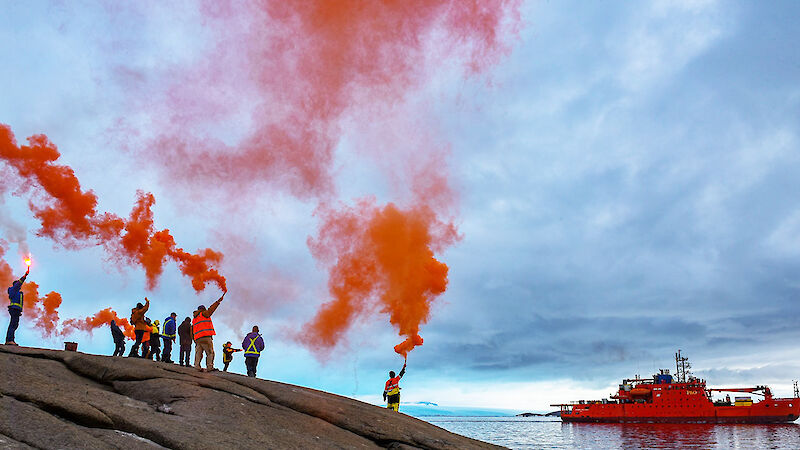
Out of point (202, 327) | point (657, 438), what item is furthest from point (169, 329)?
point (657, 438)

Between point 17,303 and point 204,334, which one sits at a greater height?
point 17,303

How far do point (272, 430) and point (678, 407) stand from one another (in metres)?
130

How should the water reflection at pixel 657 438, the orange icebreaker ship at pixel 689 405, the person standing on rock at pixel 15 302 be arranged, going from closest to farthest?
the person standing on rock at pixel 15 302 < the water reflection at pixel 657 438 < the orange icebreaker ship at pixel 689 405

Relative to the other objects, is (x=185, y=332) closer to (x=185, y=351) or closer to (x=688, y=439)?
(x=185, y=351)

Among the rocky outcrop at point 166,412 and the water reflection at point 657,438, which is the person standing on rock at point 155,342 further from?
the water reflection at point 657,438

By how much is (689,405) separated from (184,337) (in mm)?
127188

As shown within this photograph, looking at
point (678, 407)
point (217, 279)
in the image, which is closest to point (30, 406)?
point (217, 279)

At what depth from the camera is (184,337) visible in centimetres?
2256

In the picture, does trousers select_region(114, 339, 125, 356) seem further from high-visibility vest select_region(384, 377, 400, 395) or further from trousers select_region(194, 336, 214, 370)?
high-visibility vest select_region(384, 377, 400, 395)

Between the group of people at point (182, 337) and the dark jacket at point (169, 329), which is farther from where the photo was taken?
the dark jacket at point (169, 329)

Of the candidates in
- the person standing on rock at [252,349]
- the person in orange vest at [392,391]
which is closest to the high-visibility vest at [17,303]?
the person standing on rock at [252,349]

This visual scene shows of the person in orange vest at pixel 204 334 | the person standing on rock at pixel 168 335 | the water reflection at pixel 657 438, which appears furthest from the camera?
the water reflection at pixel 657 438

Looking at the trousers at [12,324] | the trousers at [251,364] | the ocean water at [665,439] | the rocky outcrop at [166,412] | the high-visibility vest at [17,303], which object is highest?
the high-visibility vest at [17,303]

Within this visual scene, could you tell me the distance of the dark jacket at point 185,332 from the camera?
73.9ft
